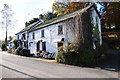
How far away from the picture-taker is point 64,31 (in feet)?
61.7

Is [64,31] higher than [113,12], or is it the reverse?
[113,12]

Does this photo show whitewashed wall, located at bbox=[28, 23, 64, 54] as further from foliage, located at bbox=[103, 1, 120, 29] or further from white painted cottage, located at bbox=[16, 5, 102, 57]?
foliage, located at bbox=[103, 1, 120, 29]

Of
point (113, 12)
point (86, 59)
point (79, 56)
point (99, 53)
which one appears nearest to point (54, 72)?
point (86, 59)

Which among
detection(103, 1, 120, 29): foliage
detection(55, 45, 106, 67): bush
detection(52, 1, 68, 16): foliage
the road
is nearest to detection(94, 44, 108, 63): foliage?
detection(55, 45, 106, 67): bush

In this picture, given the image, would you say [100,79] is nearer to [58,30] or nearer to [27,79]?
[27,79]

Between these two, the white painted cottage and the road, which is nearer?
the road

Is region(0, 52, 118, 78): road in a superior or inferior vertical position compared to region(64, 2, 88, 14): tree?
inferior

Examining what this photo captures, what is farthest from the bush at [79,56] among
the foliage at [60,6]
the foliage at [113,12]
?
the foliage at [60,6]

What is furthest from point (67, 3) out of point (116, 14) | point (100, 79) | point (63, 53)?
point (100, 79)

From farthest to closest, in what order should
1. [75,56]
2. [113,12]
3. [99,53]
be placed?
[113,12], [99,53], [75,56]

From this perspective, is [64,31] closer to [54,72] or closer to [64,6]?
[54,72]

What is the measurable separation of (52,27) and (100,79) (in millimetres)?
14882

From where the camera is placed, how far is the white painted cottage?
14.9m

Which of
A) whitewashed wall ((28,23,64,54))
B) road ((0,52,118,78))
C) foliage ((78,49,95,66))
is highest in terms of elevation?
whitewashed wall ((28,23,64,54))
